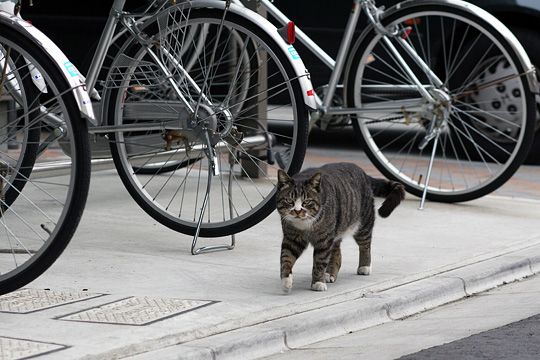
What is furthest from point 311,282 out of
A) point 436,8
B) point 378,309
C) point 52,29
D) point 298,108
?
point 52,29

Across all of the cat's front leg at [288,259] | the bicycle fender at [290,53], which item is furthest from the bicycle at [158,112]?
the cat's front leg at [288,259]

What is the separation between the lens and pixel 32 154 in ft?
21.6

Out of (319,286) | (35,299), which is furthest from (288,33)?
(35,299)

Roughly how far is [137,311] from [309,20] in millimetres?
5531

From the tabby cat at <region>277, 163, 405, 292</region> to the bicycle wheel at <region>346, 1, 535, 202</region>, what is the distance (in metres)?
1.94

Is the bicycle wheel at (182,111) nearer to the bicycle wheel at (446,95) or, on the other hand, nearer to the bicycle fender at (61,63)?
the bicycle wheel at (446,95)

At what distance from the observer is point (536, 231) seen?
723 cm

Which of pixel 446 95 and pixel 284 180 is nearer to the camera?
pixel 284 180

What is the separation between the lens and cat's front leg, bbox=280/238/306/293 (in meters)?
5.63

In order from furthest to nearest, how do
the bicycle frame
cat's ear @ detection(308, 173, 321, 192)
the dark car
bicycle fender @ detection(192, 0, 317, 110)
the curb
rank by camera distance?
the dark car, the bicycle frame, bicycle fender @ detection(192, 0, 317, 110), cat's ear @ detection(308, 173, 321, 192), the curb

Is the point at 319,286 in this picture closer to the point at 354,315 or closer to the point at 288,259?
the point at 288,259

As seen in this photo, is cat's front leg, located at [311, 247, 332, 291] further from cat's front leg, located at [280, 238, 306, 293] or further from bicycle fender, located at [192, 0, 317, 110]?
bicycle fender, located at [192, 0, 317, 110]

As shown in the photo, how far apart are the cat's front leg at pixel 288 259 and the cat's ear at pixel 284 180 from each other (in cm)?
25

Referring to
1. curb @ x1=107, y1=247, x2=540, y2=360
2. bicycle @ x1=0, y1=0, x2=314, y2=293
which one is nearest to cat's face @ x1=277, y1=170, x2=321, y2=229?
curb @ x1=107, y1=247, x2=540, y2=360
